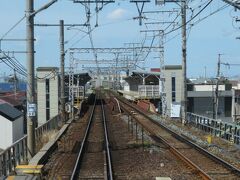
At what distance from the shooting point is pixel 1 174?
13.2m

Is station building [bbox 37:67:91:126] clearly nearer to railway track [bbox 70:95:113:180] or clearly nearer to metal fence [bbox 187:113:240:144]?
metal fence [bbox 187:113:240:144]

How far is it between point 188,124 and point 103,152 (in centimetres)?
1169

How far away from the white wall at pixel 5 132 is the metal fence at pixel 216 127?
10896 millimetres

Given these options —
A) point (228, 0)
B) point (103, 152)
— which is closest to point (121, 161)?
point (103, 152)

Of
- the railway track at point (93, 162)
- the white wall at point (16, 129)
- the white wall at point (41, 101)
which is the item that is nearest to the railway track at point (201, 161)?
the railway track at point (93, 162)

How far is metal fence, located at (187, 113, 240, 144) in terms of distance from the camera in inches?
814

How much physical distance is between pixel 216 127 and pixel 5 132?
1304 cm

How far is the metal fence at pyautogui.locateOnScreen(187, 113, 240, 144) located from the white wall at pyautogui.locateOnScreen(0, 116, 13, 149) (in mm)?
10896

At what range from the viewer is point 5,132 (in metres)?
30.2

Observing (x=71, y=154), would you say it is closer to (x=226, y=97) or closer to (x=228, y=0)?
(x=228, y=0)

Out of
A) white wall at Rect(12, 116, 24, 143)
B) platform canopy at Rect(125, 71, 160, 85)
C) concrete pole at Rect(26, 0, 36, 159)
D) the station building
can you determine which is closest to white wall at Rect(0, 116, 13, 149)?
white wall at Rect(12, 116, 24, 143)

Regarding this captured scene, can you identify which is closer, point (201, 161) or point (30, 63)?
point (30, 63)

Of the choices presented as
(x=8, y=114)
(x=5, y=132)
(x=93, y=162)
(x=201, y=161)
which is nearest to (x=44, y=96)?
(x=8, y=114)

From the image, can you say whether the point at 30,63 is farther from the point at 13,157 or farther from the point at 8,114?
Result: the point at 8,114
